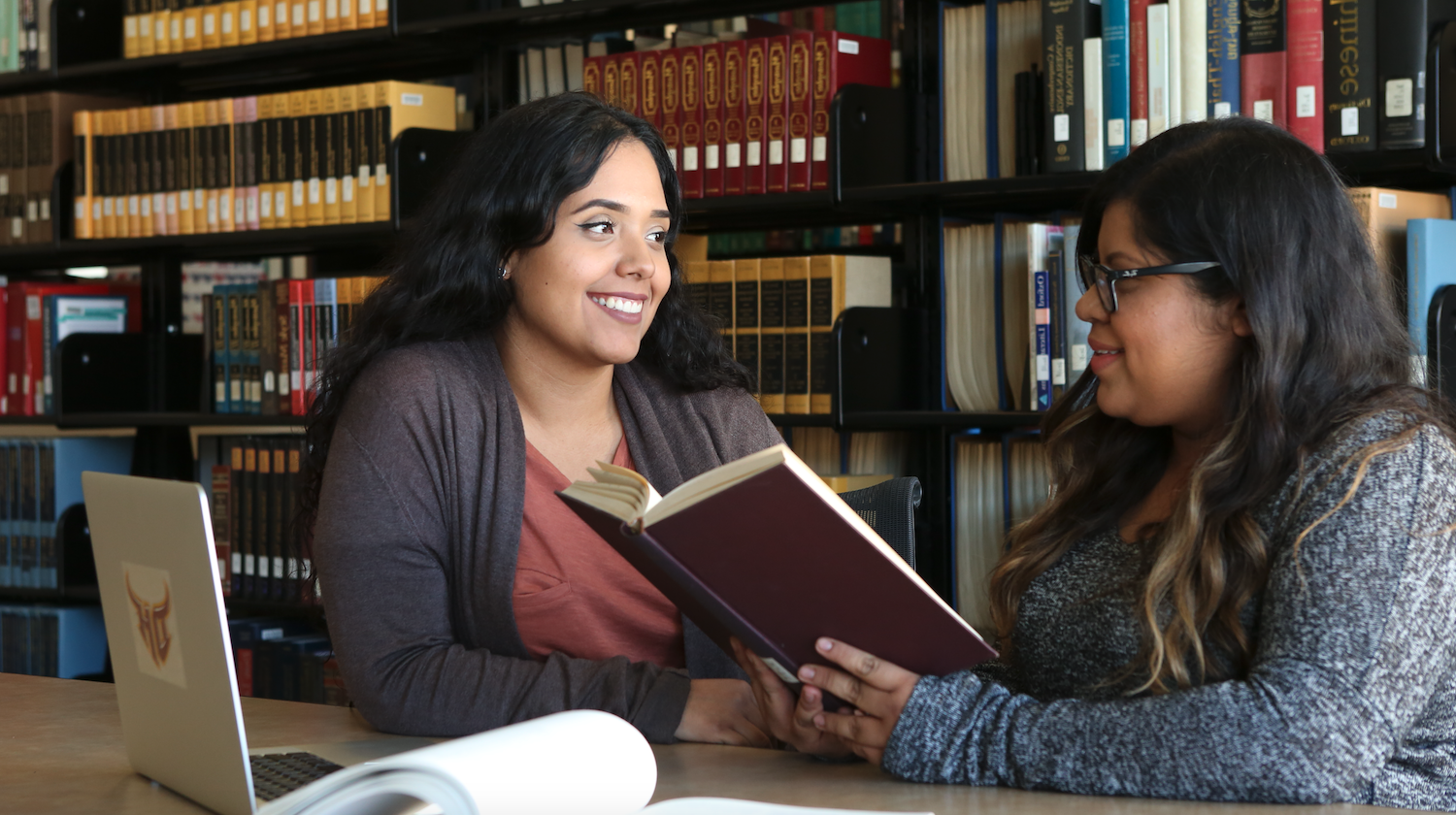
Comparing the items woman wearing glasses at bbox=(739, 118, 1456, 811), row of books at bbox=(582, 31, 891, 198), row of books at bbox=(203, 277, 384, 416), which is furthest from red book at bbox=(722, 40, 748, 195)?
woman wearing glasses at bbox=(739, 118, 1456, 811)

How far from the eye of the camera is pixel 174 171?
314 cm

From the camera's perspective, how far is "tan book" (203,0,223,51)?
10.1ft

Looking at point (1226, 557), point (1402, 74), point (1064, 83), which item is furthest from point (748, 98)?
point (1226, 557)

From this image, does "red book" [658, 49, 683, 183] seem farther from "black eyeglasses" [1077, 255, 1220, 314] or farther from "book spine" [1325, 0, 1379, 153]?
"black eyeglasses" [1077, 255, 1220, 314]

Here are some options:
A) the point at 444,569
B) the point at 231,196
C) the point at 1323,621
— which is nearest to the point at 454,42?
the point at 231,196

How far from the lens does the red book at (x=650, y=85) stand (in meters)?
2.65

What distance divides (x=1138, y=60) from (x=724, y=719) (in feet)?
4.48

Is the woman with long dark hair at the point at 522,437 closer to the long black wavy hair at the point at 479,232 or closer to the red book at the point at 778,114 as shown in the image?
the long black wavy hair at the point at 479,232

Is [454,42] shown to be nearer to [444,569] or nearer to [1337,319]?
[444,569]

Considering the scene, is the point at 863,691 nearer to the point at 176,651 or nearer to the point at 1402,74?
the point at 176,651

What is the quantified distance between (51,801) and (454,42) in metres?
2.07

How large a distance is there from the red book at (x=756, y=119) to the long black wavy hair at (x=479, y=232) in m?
0.87

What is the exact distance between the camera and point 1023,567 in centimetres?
134

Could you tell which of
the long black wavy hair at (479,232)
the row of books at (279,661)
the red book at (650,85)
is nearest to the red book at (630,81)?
the red book at (650,85)
